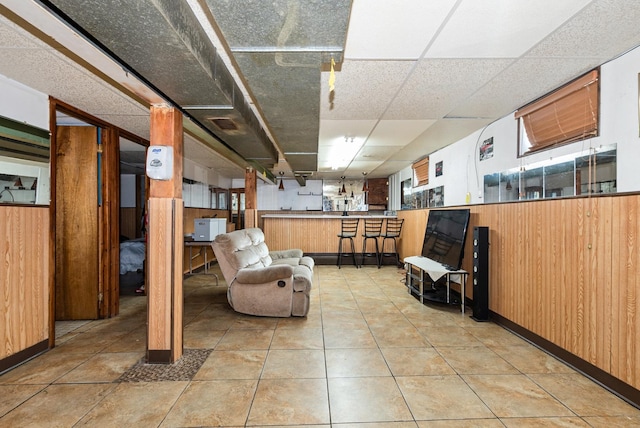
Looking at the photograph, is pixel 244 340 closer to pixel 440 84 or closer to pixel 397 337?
pixel 397 337

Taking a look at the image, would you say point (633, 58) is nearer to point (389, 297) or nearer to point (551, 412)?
point (551, 412)

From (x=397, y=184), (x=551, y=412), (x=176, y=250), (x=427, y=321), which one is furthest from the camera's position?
(x=397, y=184)

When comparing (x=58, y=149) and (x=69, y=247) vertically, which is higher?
(x=58, y=149)

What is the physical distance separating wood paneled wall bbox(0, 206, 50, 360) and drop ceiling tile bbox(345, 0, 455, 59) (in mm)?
3010

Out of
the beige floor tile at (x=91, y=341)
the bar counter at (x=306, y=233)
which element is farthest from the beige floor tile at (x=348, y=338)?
the bar counter at (x=306, y=233)

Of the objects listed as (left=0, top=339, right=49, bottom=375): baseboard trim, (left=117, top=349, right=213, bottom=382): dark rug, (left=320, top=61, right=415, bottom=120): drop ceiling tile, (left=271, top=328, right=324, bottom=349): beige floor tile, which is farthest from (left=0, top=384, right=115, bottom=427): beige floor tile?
(left=320, top=61, right=415, bottom=120): drop ceiling tile

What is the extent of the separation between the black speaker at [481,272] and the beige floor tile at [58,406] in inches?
143

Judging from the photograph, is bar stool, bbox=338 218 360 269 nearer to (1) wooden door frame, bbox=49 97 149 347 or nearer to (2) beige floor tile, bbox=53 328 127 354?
(1) wooden door frame, bbox=49 97 149 347

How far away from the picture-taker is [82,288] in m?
3.55

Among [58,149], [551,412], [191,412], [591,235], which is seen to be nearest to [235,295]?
[191,412]

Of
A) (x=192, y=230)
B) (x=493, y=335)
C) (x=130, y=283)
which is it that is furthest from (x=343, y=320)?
(x=192, y=230)

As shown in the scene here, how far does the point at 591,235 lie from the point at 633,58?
4.31 ft

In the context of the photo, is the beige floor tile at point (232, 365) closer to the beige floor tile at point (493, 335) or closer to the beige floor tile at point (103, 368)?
the beige floor tile at point (103, 368)

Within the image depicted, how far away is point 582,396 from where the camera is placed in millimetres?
2010
